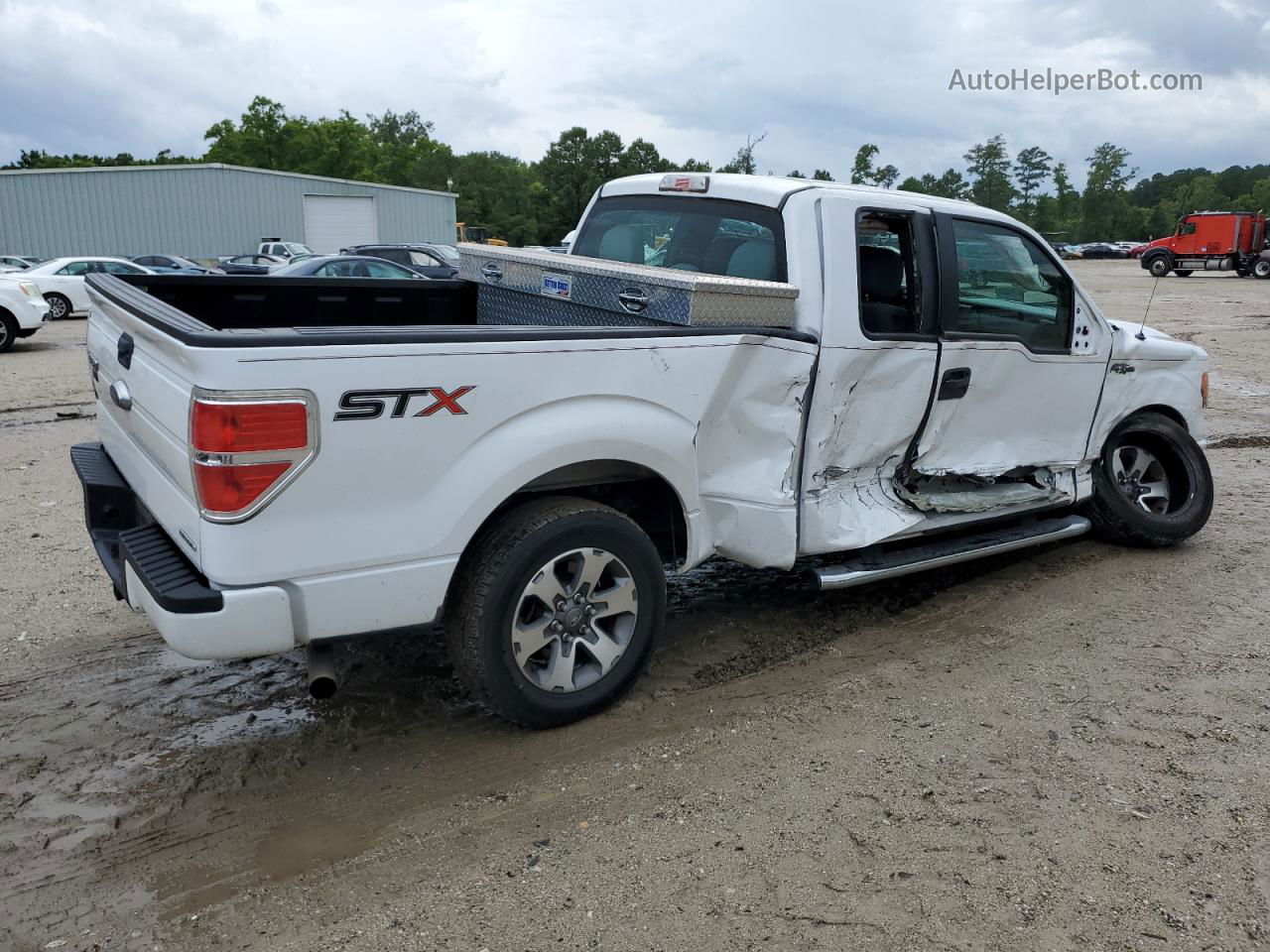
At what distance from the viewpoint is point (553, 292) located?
4.83 metres

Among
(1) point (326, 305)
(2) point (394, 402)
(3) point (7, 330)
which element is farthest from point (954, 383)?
(3) point (7, 330)

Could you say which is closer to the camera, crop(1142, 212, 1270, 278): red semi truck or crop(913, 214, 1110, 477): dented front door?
crop(913, 214, 1110, 477): dented front door

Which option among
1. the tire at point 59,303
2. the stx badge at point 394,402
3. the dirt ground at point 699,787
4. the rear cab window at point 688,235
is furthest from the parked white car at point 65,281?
the stx badge at point 394,402

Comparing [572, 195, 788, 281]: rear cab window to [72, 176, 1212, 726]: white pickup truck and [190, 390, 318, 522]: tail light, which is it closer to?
[72, 176, 1212, 726]: white pickup truck

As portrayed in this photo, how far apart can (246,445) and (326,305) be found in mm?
2396

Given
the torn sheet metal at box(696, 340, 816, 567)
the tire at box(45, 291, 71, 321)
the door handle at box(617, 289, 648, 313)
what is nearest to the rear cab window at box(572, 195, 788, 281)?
the torn sheet metal at box(696, 340, 816, 567)

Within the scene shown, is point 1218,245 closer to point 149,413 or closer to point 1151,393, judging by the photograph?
point 1151,393

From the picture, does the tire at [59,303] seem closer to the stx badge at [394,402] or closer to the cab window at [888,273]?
the cab window at [888,273]

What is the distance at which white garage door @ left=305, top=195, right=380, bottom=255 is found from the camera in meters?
45.0

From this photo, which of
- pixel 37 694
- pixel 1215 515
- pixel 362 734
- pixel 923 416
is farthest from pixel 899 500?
pixel 37 694

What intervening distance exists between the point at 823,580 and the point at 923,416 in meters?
0.96

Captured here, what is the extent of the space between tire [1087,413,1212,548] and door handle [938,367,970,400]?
5.11 ft

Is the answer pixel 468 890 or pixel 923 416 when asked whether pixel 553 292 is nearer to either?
pixel 923 416

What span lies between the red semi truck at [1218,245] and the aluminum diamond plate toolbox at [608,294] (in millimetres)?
41097
